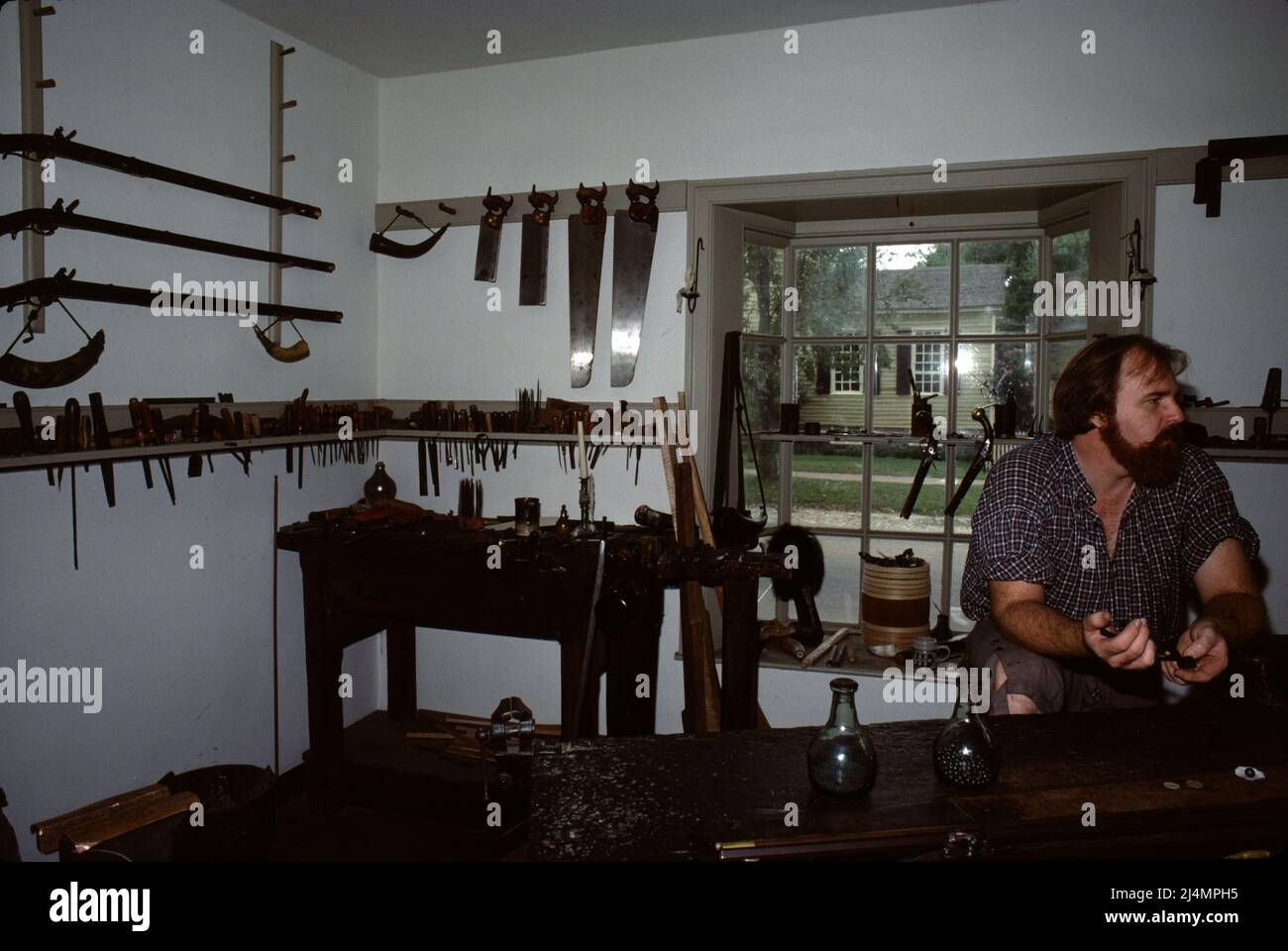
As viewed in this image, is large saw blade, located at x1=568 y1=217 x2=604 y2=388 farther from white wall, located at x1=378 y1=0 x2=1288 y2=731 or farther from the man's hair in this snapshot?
the man's hair

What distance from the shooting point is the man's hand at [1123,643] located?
1.92 m

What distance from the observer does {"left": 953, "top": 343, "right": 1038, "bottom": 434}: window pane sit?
4.12m

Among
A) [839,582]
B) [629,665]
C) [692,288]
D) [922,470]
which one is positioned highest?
[692,288]

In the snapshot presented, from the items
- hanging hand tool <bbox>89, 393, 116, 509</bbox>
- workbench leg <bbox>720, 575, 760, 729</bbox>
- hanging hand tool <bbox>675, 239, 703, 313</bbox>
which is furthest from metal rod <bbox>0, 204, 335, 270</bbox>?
workbench leg <bbox>720, 575, 760, 729</bbox>

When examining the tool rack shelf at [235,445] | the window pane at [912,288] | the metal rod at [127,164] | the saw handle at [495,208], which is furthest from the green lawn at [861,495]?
the metal rod at [127,164]

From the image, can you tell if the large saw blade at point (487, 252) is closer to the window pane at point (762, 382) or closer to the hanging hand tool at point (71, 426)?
the window pane at point (762, 382)

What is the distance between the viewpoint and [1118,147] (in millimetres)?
3529

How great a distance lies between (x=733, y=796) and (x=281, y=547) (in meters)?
2.83

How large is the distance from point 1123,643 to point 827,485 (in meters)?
2.44

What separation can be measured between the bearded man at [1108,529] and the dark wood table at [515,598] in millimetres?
1006

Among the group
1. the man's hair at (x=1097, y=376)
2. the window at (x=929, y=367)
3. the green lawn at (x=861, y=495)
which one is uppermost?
the window at (x=929, y=367)

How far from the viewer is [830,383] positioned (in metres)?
4.41

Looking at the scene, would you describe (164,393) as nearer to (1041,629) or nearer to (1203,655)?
(1041,629)

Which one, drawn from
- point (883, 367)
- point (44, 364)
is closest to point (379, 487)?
point (44, 364)
